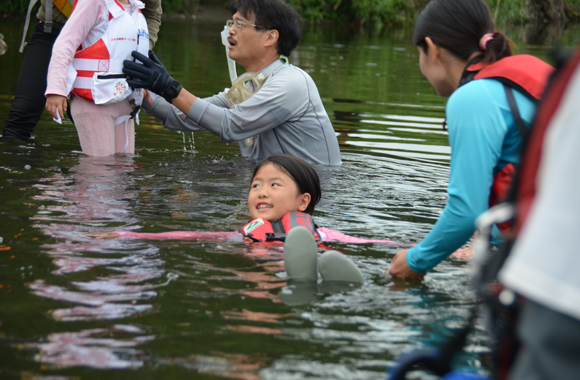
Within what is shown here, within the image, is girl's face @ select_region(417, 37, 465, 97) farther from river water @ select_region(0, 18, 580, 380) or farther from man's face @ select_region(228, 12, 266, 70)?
man's face @ select_region(228, 12, 266, 70)

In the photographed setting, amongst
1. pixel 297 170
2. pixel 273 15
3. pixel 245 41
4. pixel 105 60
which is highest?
pixel 273 15

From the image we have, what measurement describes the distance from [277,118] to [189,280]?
7.88 ft

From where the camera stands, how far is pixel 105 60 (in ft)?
16.3

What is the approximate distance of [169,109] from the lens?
5.65 meters

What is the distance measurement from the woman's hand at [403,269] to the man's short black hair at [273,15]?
2746 mm

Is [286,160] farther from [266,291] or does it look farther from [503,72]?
[503,72]

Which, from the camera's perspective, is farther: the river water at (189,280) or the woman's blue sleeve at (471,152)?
the woman's blue sleeve at (471,152)

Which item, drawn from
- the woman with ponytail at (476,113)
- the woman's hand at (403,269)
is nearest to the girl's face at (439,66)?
the woman with ponytail at (476,113)

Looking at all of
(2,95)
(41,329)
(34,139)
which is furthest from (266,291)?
(2,95)

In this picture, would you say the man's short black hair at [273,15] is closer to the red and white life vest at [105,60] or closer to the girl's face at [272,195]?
the red and white life vest at [105,60]

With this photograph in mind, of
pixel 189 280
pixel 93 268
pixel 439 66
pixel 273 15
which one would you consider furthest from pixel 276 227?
pixel 273 15

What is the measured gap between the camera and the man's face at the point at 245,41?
5.19 metres

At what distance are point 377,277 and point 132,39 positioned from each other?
9.64 feet

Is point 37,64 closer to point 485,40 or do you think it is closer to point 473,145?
point 485,40
